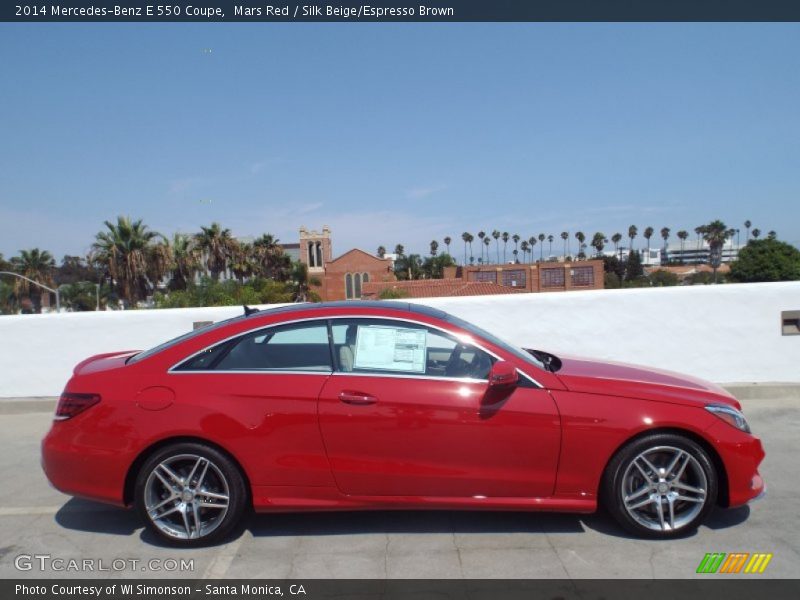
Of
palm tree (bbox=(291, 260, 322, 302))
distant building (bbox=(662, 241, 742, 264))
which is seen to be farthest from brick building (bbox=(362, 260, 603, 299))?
distant building (bbox=(662, 241, 742, 264))

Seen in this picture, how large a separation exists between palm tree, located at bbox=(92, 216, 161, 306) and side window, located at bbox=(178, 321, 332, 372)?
42.0 metres

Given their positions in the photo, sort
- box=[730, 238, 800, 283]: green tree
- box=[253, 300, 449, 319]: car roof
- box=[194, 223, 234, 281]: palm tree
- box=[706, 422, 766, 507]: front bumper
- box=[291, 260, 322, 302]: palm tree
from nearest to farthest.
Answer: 1. box=[706, 422, 766, 507]: front bumper
2. box=[253, 300, 449, 319]: car roof
3. box=[194, 223, 234, 281]: palm tree
4. box=[730, 238, 800, 283]: green tree
5. box=[291, 260, 322, 302]: palm tree

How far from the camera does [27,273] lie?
5594 centimetres

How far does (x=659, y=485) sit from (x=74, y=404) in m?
3.65

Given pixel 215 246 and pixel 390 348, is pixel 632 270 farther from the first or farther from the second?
pixel 390 348

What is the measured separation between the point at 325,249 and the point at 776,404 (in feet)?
367

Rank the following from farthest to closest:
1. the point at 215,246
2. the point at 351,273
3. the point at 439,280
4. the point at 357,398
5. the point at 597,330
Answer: the point at 351,273, the point at 439,280, the point at 215,246, the point at 597,330, the point at 357,398

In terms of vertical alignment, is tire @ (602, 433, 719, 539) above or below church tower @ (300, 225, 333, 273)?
below

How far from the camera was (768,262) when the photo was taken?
184ft

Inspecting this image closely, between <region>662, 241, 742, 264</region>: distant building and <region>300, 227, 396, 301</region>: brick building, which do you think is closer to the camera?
<region>300, 227, 396, 301</region>: brick building

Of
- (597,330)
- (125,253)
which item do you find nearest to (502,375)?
(597,330)

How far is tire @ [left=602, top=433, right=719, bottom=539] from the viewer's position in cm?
357

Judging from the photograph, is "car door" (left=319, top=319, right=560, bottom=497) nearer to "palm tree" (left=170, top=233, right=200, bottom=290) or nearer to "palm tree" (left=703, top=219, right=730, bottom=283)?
"palm tree" (left=170, top=233, right=200, bottom=290)
